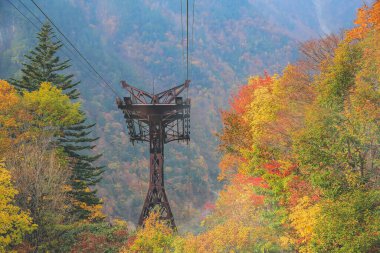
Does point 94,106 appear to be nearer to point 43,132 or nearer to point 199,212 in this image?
point 199,212

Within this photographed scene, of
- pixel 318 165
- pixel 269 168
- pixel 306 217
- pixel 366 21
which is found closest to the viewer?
pixel 318 165

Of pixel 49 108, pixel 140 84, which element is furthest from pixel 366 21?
pixel 140 84

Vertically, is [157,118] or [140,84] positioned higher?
[140,84]

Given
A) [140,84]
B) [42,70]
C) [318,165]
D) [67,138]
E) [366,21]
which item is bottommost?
[318,165]

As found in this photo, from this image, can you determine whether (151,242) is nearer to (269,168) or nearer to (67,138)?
(269,168)

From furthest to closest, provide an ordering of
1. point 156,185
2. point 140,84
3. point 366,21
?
point 140,84 → point 366,21 → point 156,185

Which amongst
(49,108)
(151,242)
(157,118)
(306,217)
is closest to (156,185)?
(157,118)

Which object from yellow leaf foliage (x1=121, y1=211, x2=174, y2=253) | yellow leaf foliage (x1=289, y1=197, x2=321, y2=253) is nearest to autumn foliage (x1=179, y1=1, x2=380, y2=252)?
yellow leaf foliage (x1=289, y1=197, x2=321, y2=253)

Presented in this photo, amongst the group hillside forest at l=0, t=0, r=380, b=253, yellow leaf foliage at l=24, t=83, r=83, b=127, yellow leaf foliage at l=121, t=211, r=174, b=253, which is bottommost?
yellow leaf foliage at l=121, t=211, r=174, b=253

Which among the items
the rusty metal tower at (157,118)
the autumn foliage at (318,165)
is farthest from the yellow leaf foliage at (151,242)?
the rusty metal tower at (157,118)

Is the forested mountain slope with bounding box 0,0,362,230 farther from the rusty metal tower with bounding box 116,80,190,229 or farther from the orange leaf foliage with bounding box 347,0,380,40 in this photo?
the rusty metal tower with bounding box 116,80,190,229

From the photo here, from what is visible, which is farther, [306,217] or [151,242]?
[151,242]
